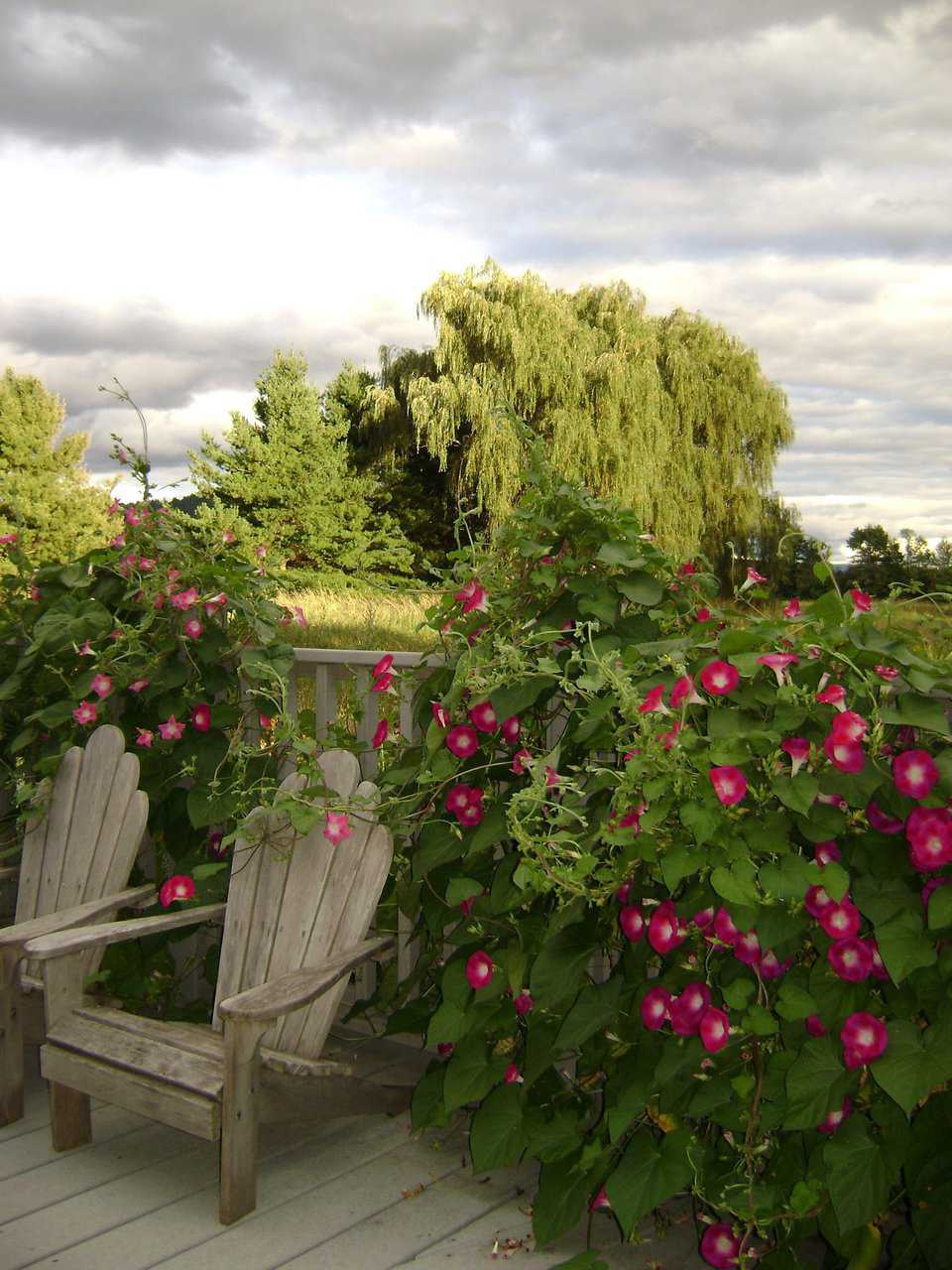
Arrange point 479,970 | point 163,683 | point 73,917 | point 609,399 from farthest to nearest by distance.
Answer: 1. point 609,399
2. point 163,683
3. point 73,917
4. point 479,970

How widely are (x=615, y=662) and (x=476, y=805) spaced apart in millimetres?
469

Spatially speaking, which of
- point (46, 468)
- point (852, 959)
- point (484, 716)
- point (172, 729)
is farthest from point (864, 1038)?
point (46, 468)

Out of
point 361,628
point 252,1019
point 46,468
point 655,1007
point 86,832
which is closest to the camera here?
point 655,1007

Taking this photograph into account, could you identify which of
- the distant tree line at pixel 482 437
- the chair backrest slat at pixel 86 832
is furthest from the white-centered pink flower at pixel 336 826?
the distant tree line at pixel 482 437

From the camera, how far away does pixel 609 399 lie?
69.8 ft

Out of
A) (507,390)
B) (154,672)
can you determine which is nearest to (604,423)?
(507,390)

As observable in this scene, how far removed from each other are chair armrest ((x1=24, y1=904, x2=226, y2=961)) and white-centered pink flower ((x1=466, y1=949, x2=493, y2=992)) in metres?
0.76

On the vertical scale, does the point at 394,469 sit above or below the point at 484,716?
above

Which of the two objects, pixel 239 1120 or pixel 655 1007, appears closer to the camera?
pixel 655 1007

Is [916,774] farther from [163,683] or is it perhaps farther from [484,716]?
[163,683]

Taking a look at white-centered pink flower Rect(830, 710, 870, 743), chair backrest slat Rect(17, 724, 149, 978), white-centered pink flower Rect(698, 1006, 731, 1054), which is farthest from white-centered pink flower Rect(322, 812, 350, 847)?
white-centered pink flower Rect(830, 710, 870, 743)

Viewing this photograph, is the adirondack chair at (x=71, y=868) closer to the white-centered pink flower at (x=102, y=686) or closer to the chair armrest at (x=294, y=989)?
the white-centered pink flower at (x=102, y=686)

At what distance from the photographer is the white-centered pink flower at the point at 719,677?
178 cm

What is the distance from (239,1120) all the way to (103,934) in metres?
0.53
